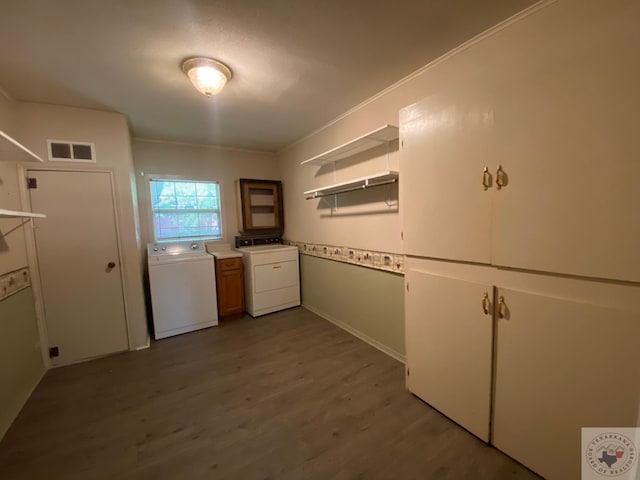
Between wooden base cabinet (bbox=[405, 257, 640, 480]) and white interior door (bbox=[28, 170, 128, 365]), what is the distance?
9.68 feet

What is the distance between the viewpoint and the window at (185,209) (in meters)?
3.50

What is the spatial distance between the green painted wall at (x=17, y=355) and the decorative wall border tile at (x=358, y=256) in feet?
9.26

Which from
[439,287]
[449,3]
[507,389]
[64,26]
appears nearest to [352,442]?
[507,389]

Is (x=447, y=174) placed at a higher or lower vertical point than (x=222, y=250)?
higher

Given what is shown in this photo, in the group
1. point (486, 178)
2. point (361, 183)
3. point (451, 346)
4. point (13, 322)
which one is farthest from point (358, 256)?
point (13, 322)

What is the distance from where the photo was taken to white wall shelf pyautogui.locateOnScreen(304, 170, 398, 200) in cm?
219

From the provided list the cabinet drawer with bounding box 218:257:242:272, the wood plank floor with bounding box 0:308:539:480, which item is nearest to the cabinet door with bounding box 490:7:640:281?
the wood plank floor with bounding box 0:308:539:480

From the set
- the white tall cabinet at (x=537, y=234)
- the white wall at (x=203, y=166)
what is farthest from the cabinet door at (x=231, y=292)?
the white tall cabinet at (x=537, y=234)

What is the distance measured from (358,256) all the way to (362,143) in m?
1.17

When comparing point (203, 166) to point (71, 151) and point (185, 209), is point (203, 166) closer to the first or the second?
point (185, 209)

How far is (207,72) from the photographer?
1.82m

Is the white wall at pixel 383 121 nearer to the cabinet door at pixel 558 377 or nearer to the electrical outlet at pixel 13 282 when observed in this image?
the cabinet door at pixel 558 377

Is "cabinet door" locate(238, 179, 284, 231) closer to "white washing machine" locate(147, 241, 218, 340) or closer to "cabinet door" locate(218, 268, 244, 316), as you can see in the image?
"cabinet door" locate(218, 268, 244, 316)

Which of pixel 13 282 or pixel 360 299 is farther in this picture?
pixel 360 299
